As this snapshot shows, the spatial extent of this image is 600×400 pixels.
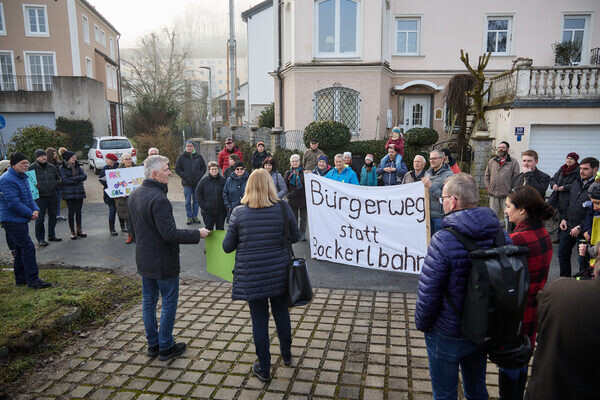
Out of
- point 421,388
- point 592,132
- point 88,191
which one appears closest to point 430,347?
point 421,388

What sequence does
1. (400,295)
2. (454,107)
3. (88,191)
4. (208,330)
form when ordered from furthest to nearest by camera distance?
1. (454,107)
2. (88,191)
3. (400,295)
4. (208,330)

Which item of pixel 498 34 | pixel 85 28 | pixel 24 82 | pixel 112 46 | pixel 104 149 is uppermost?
pixel 112 46

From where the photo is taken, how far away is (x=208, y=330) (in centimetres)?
519

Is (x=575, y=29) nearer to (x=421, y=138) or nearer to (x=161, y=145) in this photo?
(x=421, y=138)

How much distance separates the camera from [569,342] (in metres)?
2.04

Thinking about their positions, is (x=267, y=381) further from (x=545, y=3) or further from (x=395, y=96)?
(x=545, y=3)

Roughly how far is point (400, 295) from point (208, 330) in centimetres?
282

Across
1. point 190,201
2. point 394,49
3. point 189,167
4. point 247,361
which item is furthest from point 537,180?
point 394,49

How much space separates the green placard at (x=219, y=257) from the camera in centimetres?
499

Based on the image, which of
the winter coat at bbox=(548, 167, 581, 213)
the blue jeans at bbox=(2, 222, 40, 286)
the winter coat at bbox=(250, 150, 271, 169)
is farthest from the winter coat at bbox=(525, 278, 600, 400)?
the winter coat at bbox=(250, 150, 271, 169)

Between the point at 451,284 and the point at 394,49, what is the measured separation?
19.8m

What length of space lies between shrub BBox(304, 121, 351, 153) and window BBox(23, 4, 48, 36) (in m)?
25.9

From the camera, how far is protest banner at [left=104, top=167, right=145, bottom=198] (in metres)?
9.60

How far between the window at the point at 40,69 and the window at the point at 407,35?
83.0 ft
